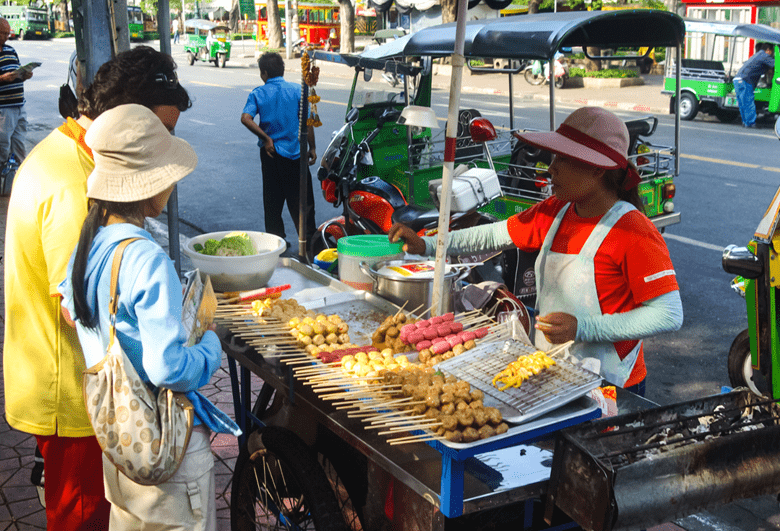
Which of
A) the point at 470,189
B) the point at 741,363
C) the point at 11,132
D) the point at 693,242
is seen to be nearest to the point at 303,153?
the point at 470,189

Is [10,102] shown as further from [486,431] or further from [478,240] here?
[486,431]

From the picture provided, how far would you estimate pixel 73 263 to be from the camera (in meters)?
2.07

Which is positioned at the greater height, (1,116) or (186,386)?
(1,116)

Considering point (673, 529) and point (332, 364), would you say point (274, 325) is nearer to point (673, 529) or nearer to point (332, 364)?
point (332, 364)

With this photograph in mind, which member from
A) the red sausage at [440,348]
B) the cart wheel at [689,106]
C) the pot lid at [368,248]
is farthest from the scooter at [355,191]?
the cart wheel at [689,106]

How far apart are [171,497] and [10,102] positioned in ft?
29.5

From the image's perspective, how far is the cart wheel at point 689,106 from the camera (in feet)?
57.1

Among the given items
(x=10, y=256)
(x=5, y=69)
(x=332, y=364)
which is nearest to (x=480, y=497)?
(x=332, y=364)

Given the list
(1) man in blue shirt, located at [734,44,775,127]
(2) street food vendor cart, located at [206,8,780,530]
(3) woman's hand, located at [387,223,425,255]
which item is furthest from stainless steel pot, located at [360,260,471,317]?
(1) man in blue shirt, located at [734,44,775,127]

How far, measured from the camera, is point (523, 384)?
2.25 m

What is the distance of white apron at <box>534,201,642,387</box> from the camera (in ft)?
8.87

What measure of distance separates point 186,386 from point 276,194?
611 centimetres

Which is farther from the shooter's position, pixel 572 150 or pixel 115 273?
pixel 572 150

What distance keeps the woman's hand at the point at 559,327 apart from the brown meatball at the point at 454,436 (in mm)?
713
